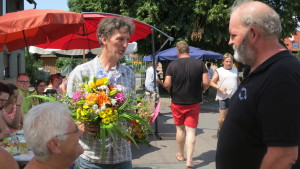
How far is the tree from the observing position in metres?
14.8

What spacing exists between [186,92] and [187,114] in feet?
1.23

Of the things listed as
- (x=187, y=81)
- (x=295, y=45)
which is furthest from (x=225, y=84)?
(x=295, y=45)

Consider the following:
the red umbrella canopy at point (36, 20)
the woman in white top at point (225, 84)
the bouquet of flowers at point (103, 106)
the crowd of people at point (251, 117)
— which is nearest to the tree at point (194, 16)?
the woman in white top at point (225, 84)

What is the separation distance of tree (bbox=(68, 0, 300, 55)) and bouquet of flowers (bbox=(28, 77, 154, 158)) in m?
12.7

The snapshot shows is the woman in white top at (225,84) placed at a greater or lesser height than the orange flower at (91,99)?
lesser

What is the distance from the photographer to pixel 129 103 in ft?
8.43

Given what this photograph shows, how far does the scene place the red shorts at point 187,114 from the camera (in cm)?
534

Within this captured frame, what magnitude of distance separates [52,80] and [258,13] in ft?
21.9

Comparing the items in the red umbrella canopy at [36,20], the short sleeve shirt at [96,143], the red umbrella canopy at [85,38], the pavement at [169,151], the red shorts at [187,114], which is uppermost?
the red umbrella canopy at [36,20]

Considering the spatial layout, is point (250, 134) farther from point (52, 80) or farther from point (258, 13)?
point (52, 80)

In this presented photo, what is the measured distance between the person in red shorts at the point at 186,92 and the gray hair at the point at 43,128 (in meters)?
3.73

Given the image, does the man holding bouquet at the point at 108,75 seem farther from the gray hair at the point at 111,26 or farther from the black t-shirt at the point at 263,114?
the black t-shirt at the point at 263,114

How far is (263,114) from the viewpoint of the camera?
1616mm

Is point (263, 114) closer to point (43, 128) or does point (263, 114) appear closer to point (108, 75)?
Result: point (43, 128)
